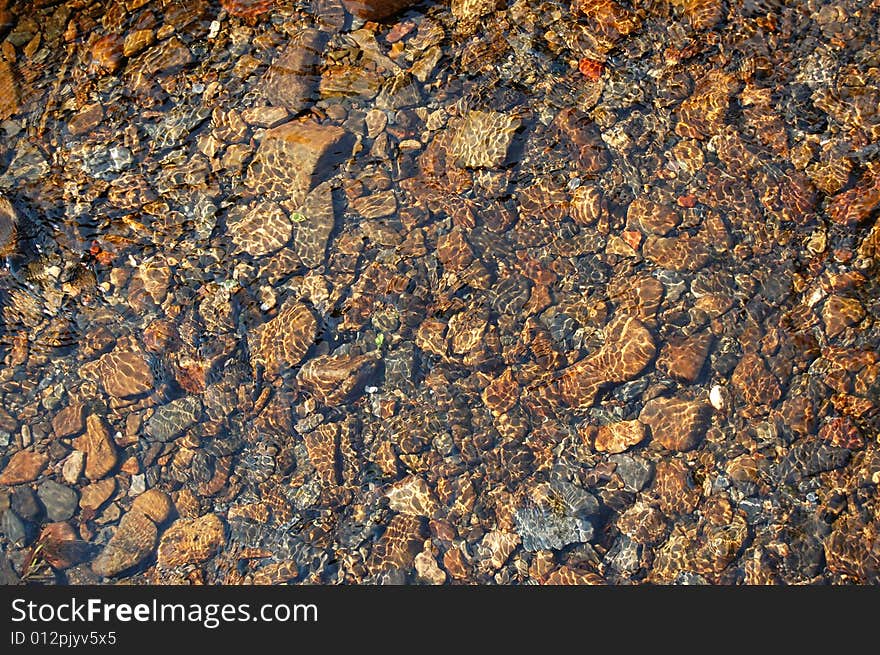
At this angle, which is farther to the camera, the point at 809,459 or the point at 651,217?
the point at 651,217

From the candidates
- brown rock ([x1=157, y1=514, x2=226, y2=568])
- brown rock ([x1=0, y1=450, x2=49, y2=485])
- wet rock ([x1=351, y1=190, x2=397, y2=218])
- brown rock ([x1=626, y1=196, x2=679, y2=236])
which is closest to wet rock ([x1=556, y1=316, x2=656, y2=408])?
brown rock ([x1=626, y1=196, x2=679, y2=236])

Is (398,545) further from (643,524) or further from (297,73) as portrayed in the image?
(297,73)

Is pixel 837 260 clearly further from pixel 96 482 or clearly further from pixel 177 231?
pixel 96 482

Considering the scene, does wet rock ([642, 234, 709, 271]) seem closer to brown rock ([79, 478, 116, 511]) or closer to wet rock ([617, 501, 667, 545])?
wet rock ([617, 501, 667, 545])

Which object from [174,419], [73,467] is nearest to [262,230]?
[174,419]

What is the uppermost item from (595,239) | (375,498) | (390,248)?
(390,248)

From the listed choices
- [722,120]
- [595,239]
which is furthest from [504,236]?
[722,120]

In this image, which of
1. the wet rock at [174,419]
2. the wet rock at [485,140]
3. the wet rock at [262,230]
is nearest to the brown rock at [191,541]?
the wet rock at [174,419]
